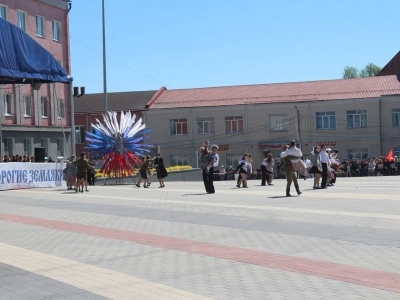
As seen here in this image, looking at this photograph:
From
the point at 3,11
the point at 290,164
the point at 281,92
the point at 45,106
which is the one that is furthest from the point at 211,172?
the point at 281,92

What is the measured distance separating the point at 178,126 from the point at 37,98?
2068 cm

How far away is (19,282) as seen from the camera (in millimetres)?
8828

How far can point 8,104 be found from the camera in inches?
1758

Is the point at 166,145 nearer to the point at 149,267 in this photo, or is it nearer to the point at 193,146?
the point at 193,146

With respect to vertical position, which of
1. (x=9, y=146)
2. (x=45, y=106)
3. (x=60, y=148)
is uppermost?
(x=45, y=106)

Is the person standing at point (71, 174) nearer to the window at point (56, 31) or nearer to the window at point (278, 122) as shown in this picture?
the window at point (56, 31)

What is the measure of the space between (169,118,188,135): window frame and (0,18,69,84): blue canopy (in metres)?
34.7

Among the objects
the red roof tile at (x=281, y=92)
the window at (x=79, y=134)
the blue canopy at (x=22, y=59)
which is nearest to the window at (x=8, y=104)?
the blue canopy at (x=22, y=59)

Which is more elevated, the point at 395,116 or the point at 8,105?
the point at 8,105

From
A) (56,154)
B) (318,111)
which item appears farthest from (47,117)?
(318,111)

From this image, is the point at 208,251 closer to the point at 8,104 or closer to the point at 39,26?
the point at 8,104

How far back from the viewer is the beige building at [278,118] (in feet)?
196

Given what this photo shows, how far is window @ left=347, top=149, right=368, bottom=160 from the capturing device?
2362 inches

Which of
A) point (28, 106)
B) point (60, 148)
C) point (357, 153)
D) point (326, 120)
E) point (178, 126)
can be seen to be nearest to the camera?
point (28, 106)
